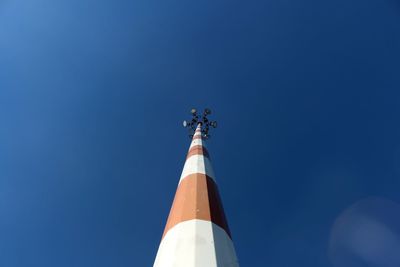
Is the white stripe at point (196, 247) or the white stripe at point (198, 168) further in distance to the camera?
the white stripe at point (198, 168)

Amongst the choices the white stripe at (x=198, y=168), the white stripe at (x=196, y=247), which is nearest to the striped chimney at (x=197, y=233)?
the white stripe at (x=196, y=247)

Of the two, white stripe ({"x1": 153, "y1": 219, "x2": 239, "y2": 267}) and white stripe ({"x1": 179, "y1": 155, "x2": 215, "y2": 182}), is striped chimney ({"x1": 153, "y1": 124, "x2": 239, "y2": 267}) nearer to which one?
white stripe ({"x1": 153, "y1": 219, "x2": 239, "y2": 267})

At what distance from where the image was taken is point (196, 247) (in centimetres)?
280

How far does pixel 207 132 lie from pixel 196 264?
667cm

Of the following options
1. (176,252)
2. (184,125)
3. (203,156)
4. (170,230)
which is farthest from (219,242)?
(184,125)

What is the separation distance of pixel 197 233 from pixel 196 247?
0.72ft

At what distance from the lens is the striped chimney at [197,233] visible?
2.69 metres

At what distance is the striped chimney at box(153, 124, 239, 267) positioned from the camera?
2.69 metres

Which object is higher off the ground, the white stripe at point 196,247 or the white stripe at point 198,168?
the white stripe at point 198,168

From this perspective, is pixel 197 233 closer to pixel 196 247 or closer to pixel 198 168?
pixel 196 247

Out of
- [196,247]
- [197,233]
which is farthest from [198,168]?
[196,247]

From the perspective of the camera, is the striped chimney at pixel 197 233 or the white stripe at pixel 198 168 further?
the white stripe at pixel 198 168

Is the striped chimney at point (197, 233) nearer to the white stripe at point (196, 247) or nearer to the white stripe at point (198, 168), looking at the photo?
the white stripe at point (196, 247)

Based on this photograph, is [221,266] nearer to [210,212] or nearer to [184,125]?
[210,212]
